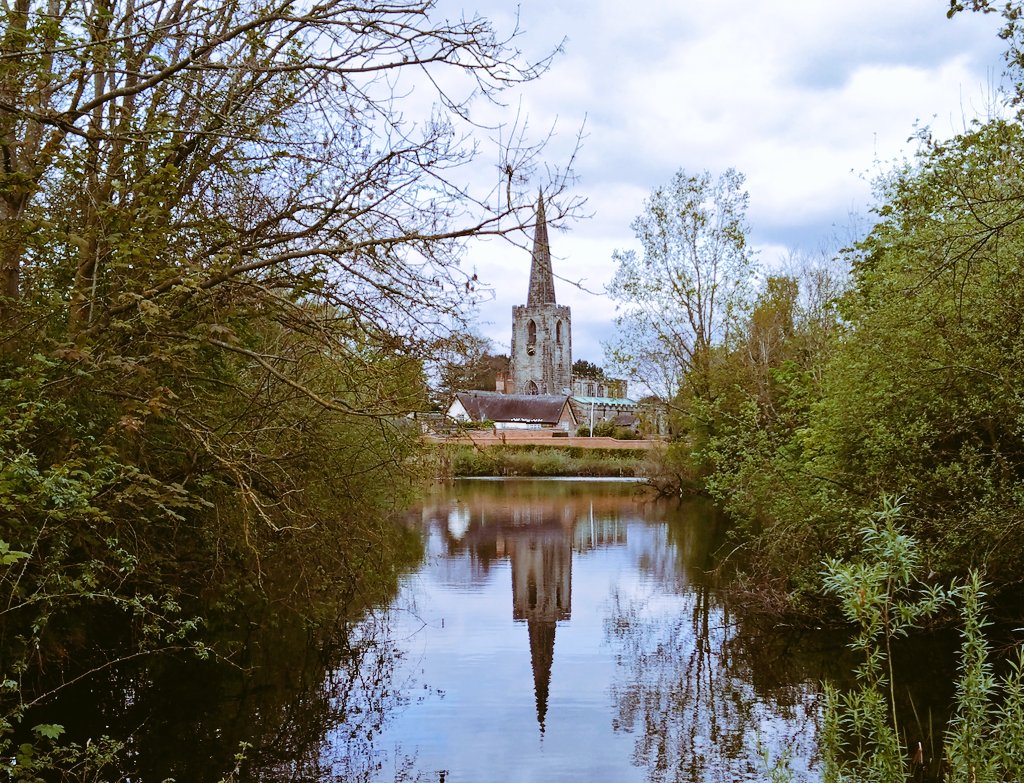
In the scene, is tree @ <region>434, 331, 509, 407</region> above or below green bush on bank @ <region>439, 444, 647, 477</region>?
above

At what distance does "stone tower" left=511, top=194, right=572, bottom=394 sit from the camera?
3597 inches

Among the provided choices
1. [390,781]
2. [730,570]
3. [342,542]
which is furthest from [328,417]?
[730,570]

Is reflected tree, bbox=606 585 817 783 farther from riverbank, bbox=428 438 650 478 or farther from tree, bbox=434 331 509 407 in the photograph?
riverbank, bbox=428 438 650 478

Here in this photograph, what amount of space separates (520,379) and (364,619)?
78072mm

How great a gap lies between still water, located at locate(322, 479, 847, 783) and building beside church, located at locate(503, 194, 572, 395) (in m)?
70.1

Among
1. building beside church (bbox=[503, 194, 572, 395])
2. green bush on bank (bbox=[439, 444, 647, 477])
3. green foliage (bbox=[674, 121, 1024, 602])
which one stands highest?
building beside church (bbox=[503, 194, 572, 395])

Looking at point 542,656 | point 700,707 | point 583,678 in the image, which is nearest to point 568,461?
point 542,656

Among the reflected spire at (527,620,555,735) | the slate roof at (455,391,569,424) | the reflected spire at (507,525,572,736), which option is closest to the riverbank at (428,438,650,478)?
the slate roof at (455,391,569,424)

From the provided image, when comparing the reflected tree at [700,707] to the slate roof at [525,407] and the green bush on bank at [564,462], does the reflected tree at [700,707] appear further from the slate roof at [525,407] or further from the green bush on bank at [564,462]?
the slate roof at [525,407]

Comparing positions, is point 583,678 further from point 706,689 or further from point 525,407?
point 525,407

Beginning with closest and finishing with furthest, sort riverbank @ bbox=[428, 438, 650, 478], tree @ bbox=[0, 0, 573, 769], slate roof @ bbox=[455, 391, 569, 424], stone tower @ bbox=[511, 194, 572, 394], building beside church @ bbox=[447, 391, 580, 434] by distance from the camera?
tree @ bbox=[0, 0, 573, 769], riverbank @ bbox=[428, 438, 650, 478], slate roof @ bbox=[455, 391, 569, 424], building beside church @ bbox=[447, 391, 580, 434], stone tower @ bbox=[511, 194, 572, 394]

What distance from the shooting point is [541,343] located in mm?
91750

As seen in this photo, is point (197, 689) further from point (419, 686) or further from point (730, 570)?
point (730, 570)

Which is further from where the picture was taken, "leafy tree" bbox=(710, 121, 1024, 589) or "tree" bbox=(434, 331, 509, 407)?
"leafy tree" bbox=(710, 121, 1024, 589)
